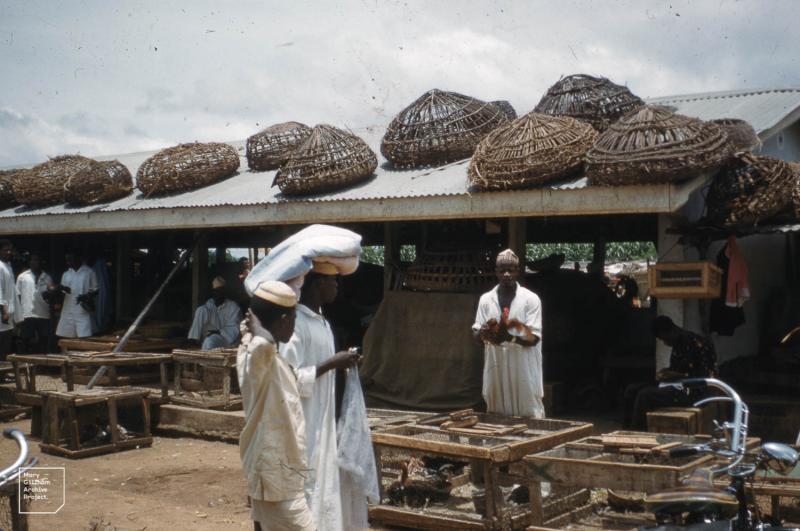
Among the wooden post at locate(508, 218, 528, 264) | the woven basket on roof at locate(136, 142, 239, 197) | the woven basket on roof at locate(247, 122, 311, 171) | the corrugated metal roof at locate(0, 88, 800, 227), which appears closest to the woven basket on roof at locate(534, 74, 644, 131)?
the corrugated metal roof at locate(0, 88, 800, 227)

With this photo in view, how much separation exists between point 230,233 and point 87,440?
7.70 metres

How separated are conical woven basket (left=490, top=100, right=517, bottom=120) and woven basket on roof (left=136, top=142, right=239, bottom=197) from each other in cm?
434

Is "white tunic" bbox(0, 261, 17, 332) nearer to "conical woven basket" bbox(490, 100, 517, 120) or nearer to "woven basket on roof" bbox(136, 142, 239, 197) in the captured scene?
"woven basket on roof" bbox(136, 142, 239, 197)

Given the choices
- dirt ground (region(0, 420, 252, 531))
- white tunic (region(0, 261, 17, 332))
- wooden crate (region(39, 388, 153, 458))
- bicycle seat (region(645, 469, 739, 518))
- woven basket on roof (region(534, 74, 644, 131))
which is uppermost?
woven basket on roof (region(534, 74, 644, 131))

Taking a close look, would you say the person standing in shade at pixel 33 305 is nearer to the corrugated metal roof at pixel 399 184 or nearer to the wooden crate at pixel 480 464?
the corrugated metal roof at pixel 399 184

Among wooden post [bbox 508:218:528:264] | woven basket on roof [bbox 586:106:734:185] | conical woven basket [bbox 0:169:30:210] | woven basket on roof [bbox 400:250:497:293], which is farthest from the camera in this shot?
conical woven basket [bbox 0:169:30:210]

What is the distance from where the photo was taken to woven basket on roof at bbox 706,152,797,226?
26.0 ft

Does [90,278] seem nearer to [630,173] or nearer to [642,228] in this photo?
[642,228]

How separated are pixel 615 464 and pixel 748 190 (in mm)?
3767

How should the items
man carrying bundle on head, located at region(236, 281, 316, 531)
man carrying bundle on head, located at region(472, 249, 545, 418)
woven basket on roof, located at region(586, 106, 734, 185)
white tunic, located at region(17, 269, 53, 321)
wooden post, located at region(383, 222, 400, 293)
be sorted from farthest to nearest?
1. white tunic, located at region(17, 269, 53, 321)
2. wooden post, located at region(383, 222, 400, 293)
3. woven basket on roof, located at region(586, 106, 734, 185)
4. man carrying bundle on head, located at region(472, 249, 545, 418)
5. man carrying bundle on head, located at region(236, 281, 316, 531)

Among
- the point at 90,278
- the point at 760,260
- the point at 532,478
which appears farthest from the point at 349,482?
the point at 90,278

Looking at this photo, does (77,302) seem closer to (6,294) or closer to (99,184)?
(99,184)

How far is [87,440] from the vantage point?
9289mm

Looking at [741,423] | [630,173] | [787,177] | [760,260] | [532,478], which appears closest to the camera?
[741,423]
